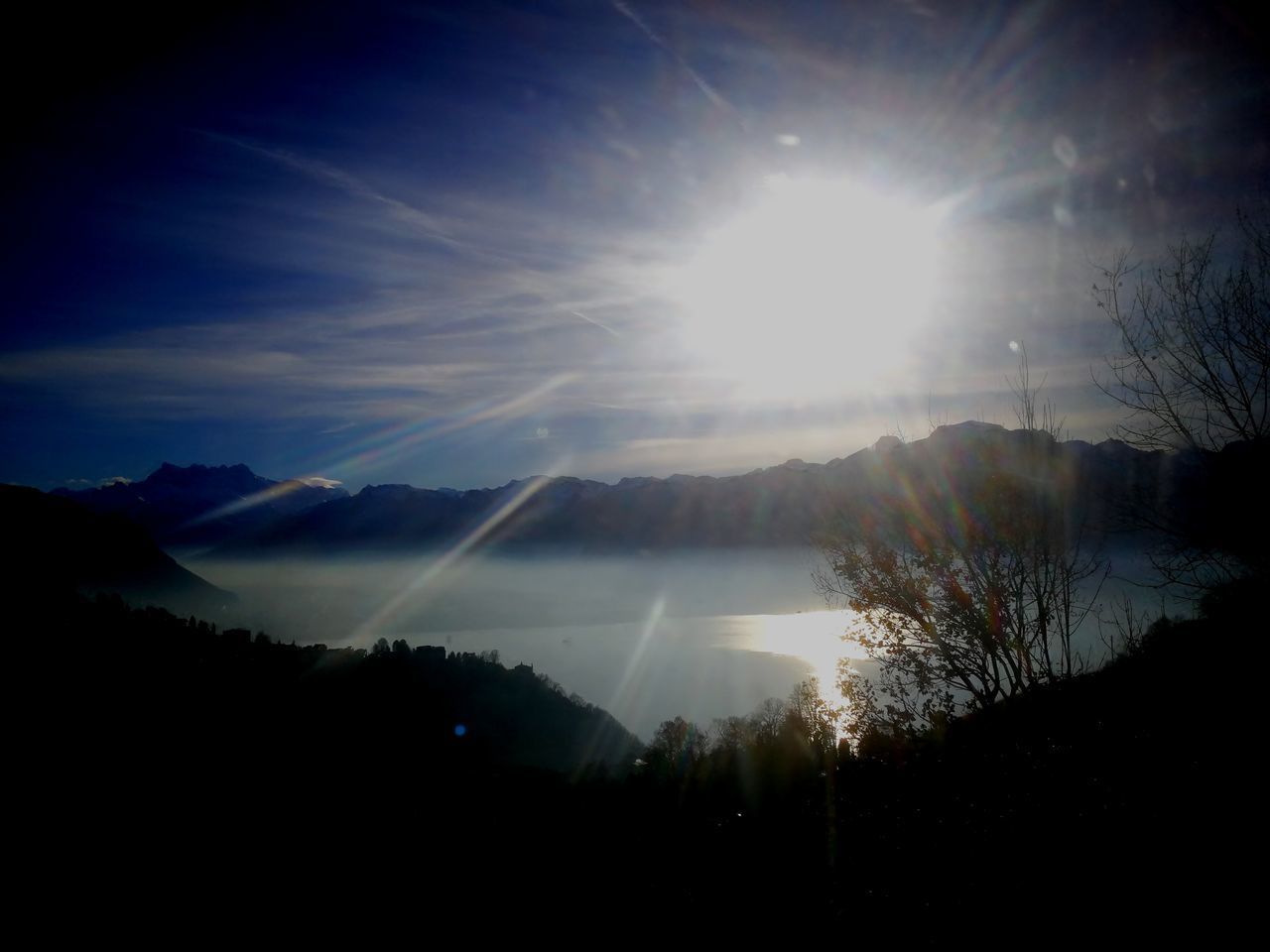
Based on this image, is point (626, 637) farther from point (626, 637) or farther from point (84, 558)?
point (84, 558)

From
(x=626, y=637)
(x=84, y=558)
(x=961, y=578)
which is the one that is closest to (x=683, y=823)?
(x=961, y=578)

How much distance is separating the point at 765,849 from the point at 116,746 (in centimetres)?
946

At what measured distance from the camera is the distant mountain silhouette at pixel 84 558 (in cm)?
2886

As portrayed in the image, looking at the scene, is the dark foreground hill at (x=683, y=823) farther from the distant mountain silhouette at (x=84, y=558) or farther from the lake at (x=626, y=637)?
the lake at (x=626, y=637)

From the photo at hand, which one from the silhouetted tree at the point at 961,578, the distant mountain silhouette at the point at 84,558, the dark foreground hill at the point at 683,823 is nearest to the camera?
the dark foreground hill at the point at 683,823

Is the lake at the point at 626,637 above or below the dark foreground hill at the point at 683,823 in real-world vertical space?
below

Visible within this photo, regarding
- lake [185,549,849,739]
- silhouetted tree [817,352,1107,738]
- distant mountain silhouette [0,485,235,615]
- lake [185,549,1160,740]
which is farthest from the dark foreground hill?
lake [185,549,849,739]

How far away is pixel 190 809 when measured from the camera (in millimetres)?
8383

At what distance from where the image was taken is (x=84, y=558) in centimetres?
7312

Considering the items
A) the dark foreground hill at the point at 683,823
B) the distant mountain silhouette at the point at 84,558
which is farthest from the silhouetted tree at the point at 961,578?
the distant mountain silhouette at the point at 84,558

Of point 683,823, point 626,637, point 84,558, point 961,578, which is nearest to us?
point 683,823

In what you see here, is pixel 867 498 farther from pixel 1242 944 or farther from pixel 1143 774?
pixel 1242 944

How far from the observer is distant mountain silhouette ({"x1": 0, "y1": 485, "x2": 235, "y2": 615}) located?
2886cm

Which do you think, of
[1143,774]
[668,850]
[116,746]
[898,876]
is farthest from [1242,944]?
[116,746]
